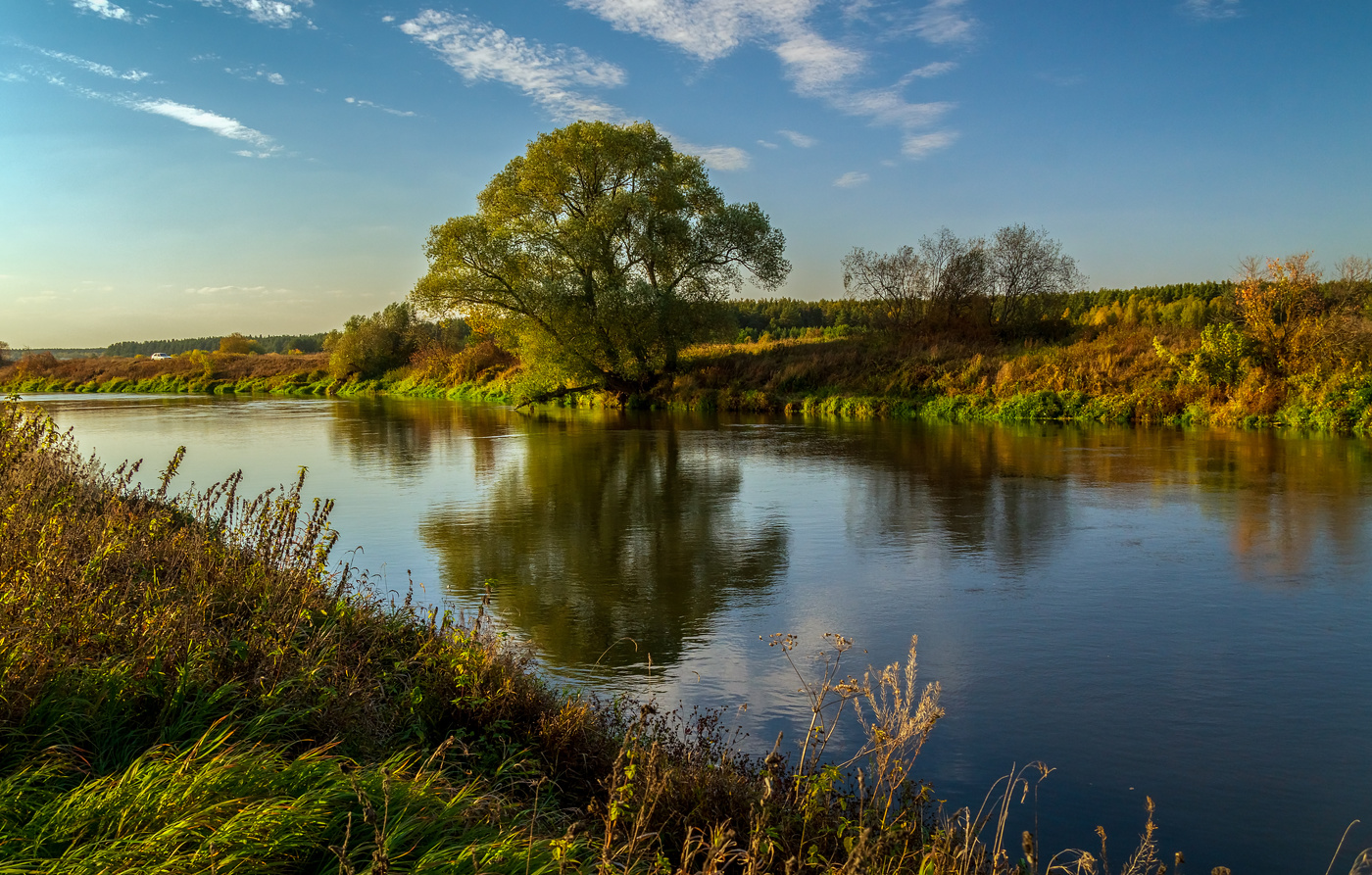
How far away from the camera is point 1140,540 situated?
1121cm

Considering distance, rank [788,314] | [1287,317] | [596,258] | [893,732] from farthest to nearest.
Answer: [788,314] → [596,258] → [1287,317] → [893,732]

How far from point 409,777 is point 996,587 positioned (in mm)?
6824

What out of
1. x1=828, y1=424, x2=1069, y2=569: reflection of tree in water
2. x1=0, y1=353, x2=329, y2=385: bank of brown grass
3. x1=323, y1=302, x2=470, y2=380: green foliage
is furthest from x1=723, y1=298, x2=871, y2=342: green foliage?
x1=828, y1=424, x2=1069, y2=569: reflection of tree in water

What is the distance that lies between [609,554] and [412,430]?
21659 mm

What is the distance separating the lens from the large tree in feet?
125

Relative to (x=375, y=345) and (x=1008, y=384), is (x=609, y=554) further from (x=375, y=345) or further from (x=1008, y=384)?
(x=375, y=345)

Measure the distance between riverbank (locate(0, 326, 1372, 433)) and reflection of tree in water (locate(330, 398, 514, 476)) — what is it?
4404 mm

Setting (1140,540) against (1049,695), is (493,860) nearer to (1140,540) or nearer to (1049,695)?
(1049,695)

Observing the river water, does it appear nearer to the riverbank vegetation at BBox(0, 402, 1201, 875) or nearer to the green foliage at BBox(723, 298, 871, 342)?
the riverbank vegetation at BBox(0, 402, 1201, 875)

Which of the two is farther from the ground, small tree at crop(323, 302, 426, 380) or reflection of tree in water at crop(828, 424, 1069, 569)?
small tree at crop(323, 302, 426, 380)

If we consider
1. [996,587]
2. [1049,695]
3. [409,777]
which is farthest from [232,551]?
[996,587]

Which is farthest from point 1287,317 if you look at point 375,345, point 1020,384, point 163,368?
point 163,368

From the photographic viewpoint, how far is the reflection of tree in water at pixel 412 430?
70.7 ft

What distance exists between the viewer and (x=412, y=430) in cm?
3081
